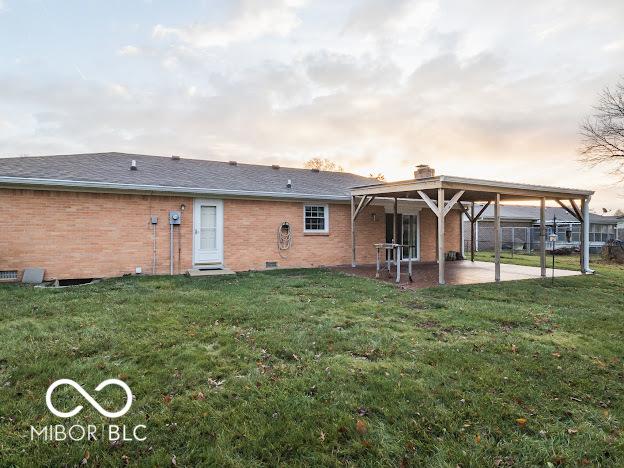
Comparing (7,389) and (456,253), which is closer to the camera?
(7,389)

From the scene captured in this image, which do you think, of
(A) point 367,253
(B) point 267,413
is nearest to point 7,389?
(B) point 267,413

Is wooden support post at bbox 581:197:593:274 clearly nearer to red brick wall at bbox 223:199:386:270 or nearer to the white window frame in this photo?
red brick wall at bbox 223:199:386:270

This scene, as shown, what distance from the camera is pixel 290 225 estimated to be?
41.5ft

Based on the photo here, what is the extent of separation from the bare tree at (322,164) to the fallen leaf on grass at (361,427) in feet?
118

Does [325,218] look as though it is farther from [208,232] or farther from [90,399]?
[90,399]

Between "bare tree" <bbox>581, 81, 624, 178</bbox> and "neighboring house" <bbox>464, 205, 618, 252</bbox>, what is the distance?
19.0 feet

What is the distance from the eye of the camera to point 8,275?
909 cm

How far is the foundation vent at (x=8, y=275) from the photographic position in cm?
905

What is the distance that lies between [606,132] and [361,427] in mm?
26828

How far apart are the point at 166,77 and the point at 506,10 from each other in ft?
37.0

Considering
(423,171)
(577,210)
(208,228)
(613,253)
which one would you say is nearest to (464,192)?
(423,171)

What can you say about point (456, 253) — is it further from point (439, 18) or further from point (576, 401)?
point (576, 401)

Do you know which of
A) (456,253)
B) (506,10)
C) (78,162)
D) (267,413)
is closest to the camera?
(267,413)

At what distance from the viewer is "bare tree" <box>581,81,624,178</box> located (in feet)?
68.7
